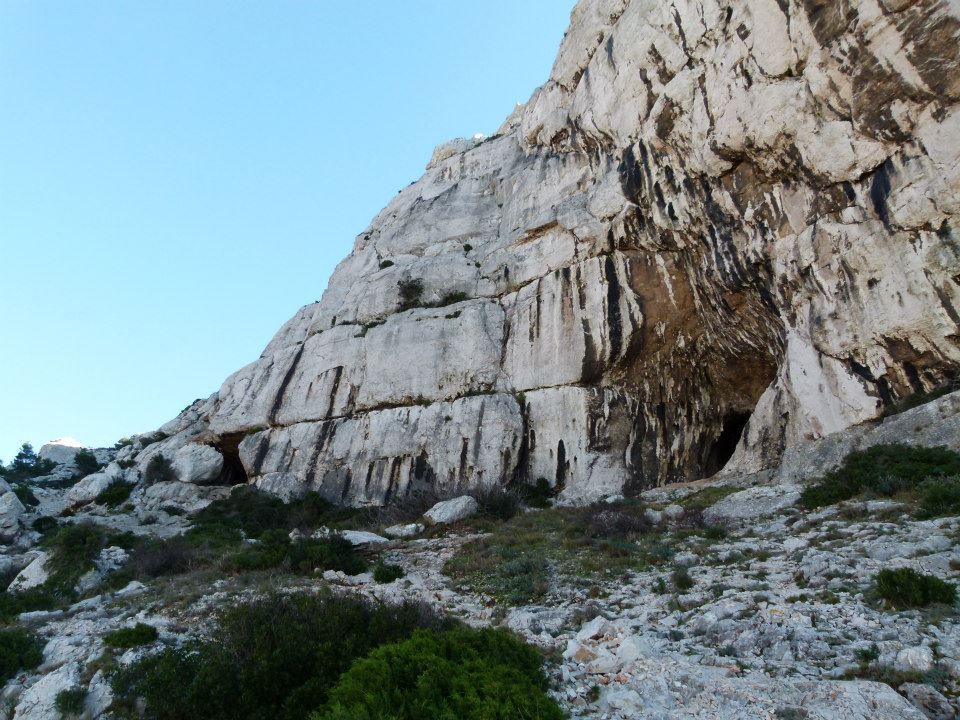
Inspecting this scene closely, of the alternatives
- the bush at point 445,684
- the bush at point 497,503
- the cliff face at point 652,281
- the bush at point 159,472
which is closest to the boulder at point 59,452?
the cliff face at point 652,281

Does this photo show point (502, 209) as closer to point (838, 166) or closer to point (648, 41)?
point (648, 41)

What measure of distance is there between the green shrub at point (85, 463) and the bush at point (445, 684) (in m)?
42.3

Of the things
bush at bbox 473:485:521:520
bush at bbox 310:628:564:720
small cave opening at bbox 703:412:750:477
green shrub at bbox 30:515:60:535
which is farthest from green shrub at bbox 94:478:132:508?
bush at bbox 310:628:564:720

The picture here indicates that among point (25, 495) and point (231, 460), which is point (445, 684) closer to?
point (231, 460)

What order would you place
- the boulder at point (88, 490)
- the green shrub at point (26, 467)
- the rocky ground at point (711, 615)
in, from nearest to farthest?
the rocky ground at point (711, 615) → the boulder at point (88, 490) → the green shrub at point (26, 467)

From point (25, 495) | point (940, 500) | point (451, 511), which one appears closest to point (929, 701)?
point (940, 500)

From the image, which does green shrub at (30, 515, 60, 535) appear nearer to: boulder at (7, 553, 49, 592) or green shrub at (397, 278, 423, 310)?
boulder at (7, 553, 49, 592)

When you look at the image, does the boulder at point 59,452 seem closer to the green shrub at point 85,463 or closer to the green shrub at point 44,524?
the green shrub at point 85,463

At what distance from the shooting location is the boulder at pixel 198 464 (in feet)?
102

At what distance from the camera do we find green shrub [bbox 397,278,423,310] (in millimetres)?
Result: 31139

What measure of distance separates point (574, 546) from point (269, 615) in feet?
23.5

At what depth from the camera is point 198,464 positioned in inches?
1236

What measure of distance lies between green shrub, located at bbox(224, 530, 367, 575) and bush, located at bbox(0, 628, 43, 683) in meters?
4.54

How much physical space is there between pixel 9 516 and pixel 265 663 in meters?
26.1
